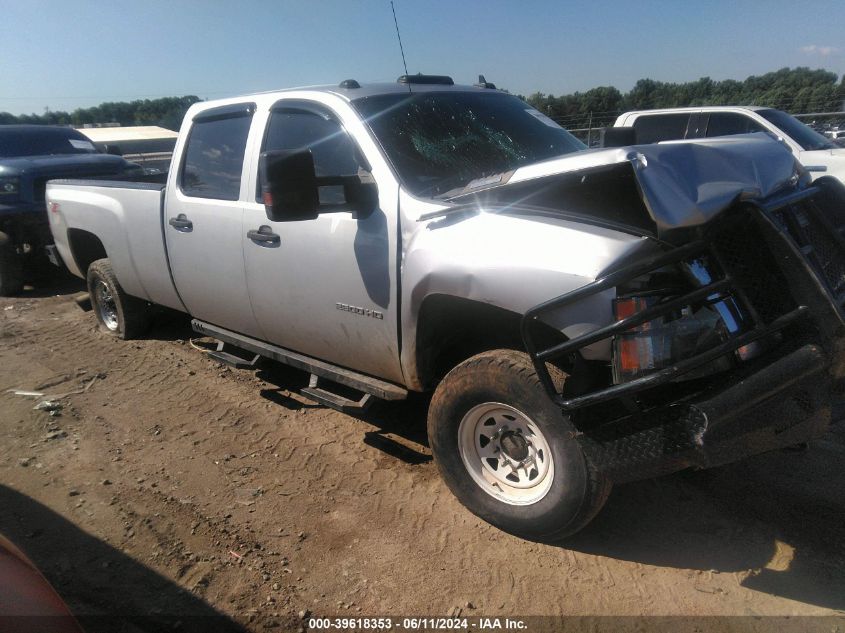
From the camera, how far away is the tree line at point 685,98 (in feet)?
48.7

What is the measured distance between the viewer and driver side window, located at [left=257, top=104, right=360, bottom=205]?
3514mm

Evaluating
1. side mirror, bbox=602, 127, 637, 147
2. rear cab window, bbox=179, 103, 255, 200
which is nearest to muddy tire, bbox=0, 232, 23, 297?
rear cab window, bbox=179, 103, 255, 200

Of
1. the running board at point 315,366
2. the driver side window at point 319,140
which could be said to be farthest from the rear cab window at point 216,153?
the running board at point 315,366

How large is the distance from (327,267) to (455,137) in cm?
107

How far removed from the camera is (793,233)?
8.62 ft

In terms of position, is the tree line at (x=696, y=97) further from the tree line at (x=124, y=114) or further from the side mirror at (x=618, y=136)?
the tree line at (x=124, y=114)

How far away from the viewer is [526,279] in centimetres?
256

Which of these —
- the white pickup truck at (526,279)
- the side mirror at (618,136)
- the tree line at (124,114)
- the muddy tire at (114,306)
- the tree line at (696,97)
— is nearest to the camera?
the white pickup truck at (526,279)

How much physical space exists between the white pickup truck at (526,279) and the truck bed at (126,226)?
0.58 metres

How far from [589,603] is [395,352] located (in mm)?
1448

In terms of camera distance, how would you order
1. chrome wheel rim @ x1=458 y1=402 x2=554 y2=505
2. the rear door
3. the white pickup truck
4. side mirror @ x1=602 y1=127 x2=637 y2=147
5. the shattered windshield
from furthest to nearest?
side mirror @ x1=602 y1=127 x2=637 y2=147, the rear door, the shattered windshield, chrome wheel rim @ x1=458 y1=402 x2=554 y2=505, the white pickup truck

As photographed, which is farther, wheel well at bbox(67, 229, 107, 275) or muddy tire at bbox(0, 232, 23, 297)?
muddy tire at bbox(0, 232, 23, 297)

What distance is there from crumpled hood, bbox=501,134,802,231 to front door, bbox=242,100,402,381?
0.83 meters

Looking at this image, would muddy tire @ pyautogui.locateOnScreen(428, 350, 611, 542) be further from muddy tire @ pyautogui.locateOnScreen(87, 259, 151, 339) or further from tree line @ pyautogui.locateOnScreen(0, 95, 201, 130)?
tree line @ pyautogui.locateOnScreen(0, 95, 201, 130)
